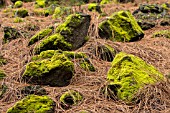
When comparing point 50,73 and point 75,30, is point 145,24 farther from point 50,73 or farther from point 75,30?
point 50,73

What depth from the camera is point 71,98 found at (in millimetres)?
3459

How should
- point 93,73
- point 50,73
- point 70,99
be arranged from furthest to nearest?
point 93,73, point 50,73, point 70,99

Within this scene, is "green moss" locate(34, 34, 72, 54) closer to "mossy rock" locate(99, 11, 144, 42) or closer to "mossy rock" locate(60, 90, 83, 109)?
"mossy rock" locate(99, 11, 144, 42)

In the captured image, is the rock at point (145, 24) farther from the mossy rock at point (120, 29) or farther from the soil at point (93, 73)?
the mossy rock at point (120, 29)

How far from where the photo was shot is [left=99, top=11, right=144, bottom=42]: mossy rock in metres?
5.54

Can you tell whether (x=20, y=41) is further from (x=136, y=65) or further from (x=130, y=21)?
(x=136, y=65)

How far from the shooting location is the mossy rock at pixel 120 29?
5539 mm

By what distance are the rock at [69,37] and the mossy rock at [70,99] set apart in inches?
55.8

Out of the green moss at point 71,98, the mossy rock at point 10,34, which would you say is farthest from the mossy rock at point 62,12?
the green moss at point 71,98

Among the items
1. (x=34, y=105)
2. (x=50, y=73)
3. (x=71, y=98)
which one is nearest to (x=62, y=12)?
(x=50, y=73)

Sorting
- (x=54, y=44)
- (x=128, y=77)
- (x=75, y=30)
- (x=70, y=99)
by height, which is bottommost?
(x=70, y=99)

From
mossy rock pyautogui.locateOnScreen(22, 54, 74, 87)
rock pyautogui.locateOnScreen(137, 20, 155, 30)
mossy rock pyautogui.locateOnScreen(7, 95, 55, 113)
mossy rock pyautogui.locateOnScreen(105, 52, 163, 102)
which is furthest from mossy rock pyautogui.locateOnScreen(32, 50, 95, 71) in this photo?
rock pyautogui.locateOnScreen(137, 20, 155, 30)

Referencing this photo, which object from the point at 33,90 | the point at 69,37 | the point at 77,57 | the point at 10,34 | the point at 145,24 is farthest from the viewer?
the point at 145,24

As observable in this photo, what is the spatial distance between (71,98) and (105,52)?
1.58 metres
